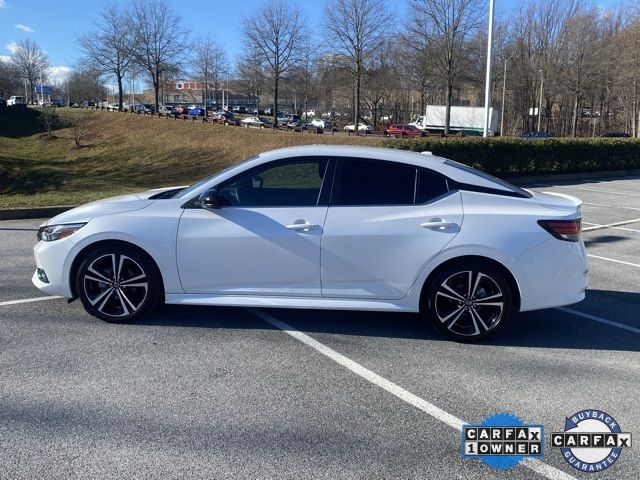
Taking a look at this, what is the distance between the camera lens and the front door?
15.1 feet

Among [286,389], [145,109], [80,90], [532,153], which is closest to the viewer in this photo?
[286,389]

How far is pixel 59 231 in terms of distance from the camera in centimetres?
480

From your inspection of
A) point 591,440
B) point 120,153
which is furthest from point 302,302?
point 120,153

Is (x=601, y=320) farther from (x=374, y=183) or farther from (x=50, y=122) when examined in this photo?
(x=50, y=122)

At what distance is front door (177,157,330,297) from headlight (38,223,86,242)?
911mm

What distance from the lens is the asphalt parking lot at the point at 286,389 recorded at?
294 centimetres

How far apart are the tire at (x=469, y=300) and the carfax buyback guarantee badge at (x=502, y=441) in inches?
47.4

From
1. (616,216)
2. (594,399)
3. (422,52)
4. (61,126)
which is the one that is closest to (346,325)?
(594,399)

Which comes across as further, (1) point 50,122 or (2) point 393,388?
(1) point 50,122

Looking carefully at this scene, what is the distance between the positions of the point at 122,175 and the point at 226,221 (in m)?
25.0

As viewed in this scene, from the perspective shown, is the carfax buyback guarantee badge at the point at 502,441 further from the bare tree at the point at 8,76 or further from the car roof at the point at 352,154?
the bare tree at the point at 8,76

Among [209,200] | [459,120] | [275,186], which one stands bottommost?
[209,200]

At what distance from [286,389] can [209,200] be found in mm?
1701

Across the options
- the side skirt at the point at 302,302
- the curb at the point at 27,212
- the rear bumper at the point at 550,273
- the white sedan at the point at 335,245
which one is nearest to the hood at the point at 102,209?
the white sedan at the point at 335,245
